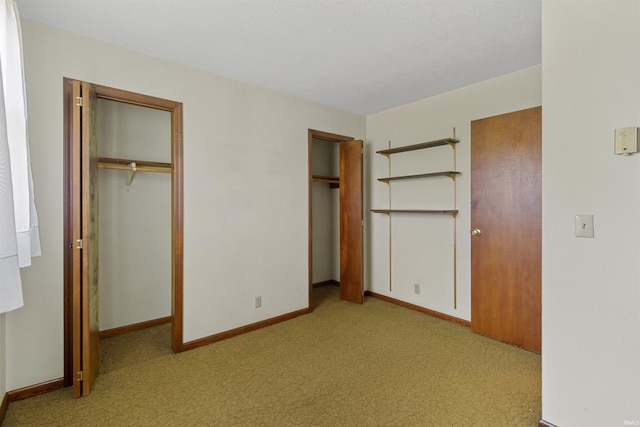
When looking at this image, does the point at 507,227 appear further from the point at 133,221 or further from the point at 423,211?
the point at 133,221

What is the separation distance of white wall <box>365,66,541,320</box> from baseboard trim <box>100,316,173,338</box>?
103 inches

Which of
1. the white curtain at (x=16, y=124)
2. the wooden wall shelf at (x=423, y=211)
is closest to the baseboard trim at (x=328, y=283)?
the wooden wall shelf at (x=423, y=211)

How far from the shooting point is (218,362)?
2496 millimetres

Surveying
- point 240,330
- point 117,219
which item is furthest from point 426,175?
point 117,219

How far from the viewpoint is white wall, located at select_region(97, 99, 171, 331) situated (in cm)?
300

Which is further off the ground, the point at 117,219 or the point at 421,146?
the point at 421,146

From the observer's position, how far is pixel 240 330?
10.0ft

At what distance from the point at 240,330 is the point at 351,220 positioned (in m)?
1.90
